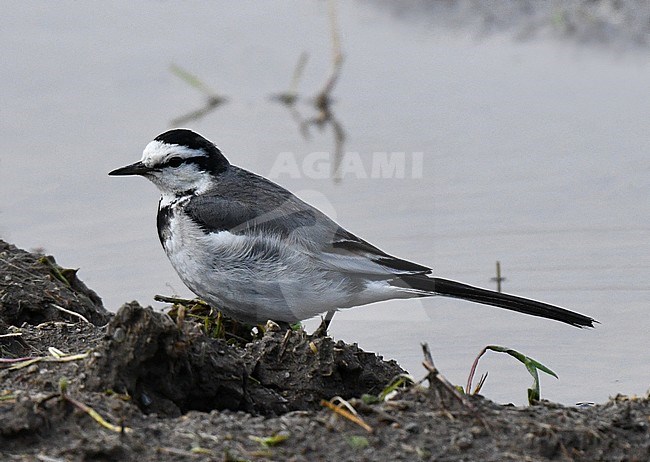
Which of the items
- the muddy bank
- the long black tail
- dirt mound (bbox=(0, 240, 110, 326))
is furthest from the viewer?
the long black tail

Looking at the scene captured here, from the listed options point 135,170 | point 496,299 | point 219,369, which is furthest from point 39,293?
point 496,299

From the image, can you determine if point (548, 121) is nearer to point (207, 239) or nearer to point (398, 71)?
point (398, 71)

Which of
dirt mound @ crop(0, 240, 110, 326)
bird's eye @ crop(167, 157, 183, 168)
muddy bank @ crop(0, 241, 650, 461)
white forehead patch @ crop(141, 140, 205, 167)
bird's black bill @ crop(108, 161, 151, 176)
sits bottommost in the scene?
muddy bank @ crop(0, 241, 650, 461)

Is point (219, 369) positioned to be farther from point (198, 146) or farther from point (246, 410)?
point (198, 146)

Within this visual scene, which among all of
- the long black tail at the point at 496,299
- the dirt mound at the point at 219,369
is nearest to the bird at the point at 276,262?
the long black tail at the point at 496,299

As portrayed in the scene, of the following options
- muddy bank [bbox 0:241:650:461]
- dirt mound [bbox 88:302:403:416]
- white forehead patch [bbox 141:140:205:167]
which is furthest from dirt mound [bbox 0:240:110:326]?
dirt mound [bbox 88:302:403:416]

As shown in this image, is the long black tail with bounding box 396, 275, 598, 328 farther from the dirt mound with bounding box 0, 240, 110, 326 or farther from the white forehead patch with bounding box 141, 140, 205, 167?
the dirt mound with bounding box 0, 240, 110, 326

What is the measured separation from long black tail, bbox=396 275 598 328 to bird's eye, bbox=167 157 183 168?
1.42m

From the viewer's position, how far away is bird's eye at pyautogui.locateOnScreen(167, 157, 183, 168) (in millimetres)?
7258

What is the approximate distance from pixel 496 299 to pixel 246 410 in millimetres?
2037

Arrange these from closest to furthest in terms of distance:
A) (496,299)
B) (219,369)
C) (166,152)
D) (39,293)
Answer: (219,369), (39,293), (496,299), (166,152)

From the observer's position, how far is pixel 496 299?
682 centimetres

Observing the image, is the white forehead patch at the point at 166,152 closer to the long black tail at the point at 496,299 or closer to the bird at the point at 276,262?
the bird at the point at 276,262

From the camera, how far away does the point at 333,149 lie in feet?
34.2
